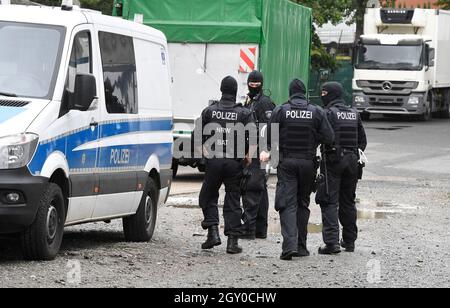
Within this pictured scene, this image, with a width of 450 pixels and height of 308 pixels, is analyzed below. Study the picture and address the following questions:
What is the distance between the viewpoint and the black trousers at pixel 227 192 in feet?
38.7

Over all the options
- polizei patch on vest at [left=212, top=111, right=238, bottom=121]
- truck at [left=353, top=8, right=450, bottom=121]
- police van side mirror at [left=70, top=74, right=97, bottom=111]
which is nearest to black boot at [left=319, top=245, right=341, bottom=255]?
polizei patch on vest at [left=212, top=111, right=238, bottom=121]

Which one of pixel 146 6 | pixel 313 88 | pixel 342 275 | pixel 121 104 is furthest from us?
pixel 313 88

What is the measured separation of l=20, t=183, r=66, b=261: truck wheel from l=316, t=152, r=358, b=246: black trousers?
119 inches

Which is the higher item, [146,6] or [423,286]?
[146,6]

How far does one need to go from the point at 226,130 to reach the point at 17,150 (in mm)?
2755

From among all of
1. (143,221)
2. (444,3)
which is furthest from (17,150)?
(444,3)

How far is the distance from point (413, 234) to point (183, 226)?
9.18 feet

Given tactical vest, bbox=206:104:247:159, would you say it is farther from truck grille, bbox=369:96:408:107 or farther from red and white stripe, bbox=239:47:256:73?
truck grille, bbox=369:96:408:107

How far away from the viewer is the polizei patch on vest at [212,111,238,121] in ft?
38.6

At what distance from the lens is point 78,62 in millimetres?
10797

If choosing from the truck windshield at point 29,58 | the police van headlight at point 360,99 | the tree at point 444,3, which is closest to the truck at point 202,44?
the truck windshield at point 29,58
